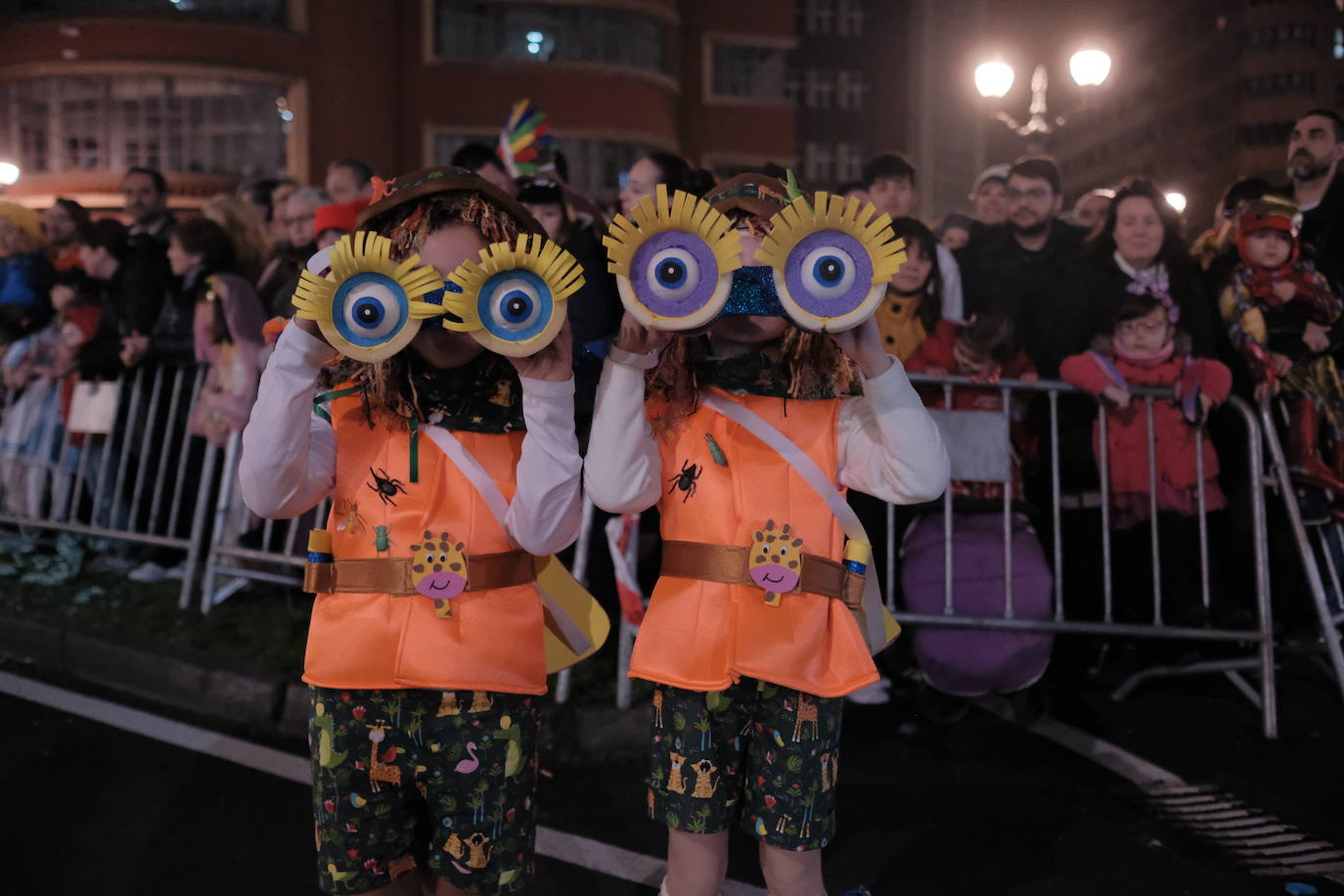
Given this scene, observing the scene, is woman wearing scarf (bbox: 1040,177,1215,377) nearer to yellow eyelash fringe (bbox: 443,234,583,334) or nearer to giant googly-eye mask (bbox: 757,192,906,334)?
giant googly-eye mask (bbox: 757,192,906,334)

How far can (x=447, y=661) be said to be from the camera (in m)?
1.99

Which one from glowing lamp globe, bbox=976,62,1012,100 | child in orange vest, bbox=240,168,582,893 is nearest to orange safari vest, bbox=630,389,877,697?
child in orange vest, bbox=240,168,582,893

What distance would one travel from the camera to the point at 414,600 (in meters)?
2.04

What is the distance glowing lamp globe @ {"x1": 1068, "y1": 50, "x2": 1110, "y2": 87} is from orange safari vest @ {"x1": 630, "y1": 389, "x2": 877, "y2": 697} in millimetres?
12091

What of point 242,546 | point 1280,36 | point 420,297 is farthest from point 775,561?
point 1280,36

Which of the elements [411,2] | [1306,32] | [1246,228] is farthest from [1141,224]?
[1306,32]

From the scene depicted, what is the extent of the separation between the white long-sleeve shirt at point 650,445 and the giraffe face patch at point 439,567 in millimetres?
281

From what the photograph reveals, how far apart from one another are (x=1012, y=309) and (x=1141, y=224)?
70 cm

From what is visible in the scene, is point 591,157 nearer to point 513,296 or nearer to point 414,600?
point 414,600

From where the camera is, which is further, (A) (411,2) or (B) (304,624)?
(A) (411,2)

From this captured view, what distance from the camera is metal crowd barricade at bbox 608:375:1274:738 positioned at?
433 centimetres

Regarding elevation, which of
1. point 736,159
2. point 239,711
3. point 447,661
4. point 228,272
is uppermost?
point 736,159

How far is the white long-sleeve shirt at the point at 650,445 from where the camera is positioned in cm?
206

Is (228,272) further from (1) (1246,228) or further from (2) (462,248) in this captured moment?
(1) (1246,228)
